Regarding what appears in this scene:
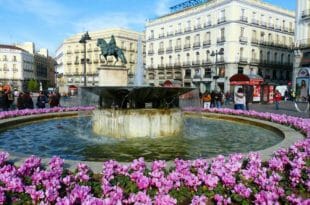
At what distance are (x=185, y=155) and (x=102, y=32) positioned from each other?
79.6m

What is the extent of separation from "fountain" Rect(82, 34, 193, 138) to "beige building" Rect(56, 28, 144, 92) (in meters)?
64.0

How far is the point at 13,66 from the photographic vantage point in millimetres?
105625

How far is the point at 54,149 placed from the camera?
752cm

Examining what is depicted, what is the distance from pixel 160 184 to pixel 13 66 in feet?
367

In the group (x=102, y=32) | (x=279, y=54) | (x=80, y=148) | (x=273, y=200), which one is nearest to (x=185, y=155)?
(x=80, y=148)

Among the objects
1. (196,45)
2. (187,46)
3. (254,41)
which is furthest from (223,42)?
(187,46)

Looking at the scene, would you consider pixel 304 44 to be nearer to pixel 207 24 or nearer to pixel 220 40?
pixel 220 40

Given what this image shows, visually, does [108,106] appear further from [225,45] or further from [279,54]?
[279,54]

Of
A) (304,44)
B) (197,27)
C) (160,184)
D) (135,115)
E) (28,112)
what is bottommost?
(160,184)

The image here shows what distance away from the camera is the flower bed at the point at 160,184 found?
3.38 metres

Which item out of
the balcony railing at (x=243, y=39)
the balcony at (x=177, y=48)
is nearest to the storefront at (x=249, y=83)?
the balcony railing at (x=243, y=39)

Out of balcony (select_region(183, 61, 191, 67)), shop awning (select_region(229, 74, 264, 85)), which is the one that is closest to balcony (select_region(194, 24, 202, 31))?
balcony (select_region(183, 61, 191, 67))

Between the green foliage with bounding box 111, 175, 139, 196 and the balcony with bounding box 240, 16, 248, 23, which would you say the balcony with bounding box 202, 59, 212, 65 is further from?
the green foliage with bounding box 111, 175, 139, 196

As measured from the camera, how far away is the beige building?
266 feet
